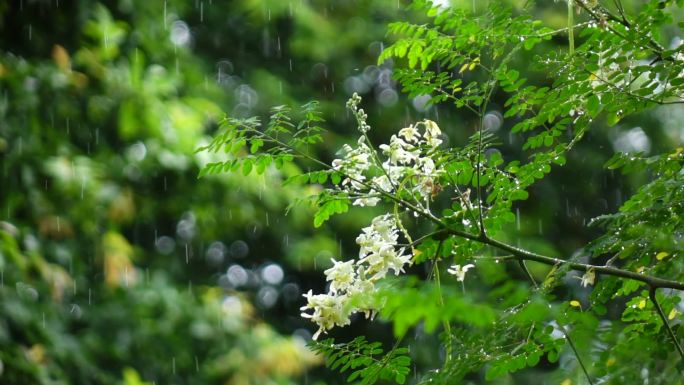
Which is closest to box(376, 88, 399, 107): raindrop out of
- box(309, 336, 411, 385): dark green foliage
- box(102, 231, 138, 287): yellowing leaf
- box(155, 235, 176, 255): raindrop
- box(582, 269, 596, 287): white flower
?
box(155, 235, 176, 255): raindrop

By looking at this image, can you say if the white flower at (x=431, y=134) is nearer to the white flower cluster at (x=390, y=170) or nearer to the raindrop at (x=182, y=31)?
the white flower cluster at (x=390, y=170)

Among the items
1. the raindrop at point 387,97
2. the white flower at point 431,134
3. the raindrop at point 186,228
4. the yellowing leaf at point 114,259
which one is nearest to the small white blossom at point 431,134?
the white flower at point 431,134

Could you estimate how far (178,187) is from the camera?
4.48m

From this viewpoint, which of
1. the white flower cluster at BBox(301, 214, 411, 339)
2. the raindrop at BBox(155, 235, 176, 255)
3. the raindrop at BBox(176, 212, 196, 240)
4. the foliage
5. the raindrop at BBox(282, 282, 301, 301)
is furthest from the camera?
the raindrop at BBox(282, 282, 301, 301)

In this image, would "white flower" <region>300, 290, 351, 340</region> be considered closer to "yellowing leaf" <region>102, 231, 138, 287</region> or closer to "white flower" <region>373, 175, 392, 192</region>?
"white flower" <region>373, 175, 392, 192</region>

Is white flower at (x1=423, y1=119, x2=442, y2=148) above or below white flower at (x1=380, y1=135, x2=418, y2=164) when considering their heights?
above

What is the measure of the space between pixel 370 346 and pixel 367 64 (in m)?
4.40

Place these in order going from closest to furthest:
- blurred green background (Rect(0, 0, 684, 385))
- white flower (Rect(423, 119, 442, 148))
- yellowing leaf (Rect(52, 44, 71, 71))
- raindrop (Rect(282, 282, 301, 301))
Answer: white flower (Rect(423, 119, 442, 148)) < blurred green background (Rect(0, 0, 684, 385)) < yellowing leaf (Rect(52, 44, 71, 71)) < raindrop (Rect(282, 282, 301, 301))

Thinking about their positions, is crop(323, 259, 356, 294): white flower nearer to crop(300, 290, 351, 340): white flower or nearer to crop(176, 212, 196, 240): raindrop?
crop(300, 290, 351, 340): white flower

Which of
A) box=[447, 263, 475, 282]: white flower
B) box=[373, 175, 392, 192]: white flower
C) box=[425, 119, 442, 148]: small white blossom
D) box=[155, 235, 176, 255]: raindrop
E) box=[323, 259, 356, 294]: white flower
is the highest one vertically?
box=[425, 119, 442, 148]: small white blossom

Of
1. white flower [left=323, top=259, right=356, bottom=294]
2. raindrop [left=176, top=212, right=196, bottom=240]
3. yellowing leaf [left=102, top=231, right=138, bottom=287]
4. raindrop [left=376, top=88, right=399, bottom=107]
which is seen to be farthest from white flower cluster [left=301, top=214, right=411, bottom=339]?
raindrop [left=376, top=88, right=399, bottom=107]

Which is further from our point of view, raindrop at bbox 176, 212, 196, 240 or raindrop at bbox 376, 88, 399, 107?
raindrop at bbox 376, 88, 399, 107

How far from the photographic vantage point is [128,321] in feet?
13.7

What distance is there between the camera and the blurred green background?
12.3ft
